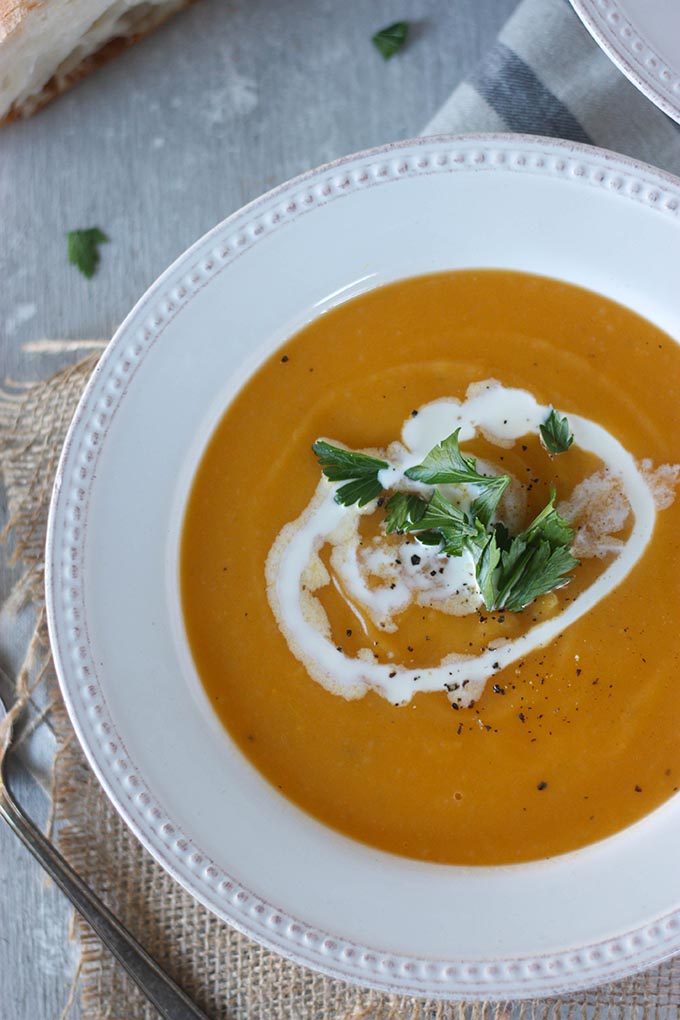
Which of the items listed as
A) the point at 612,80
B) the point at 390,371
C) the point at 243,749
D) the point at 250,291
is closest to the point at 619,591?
the point at 390,371

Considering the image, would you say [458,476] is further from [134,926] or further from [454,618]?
[134,926]

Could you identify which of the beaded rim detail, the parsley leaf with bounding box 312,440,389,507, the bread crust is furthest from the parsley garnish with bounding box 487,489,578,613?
the bread crust

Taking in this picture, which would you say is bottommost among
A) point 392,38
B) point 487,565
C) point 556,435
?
point 487,565

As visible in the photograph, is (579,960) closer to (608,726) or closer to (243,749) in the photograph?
(608,726)

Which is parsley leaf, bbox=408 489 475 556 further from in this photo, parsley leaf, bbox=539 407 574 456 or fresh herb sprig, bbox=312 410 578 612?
parsley leaf, bbox=539 407 574 456

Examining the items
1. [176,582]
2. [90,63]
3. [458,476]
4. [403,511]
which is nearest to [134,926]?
[176,582]

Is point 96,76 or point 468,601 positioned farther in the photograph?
point 96,76
